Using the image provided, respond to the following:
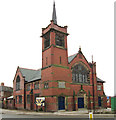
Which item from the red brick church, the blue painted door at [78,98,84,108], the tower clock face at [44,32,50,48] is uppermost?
the tower clock face at [44,32,50,48]

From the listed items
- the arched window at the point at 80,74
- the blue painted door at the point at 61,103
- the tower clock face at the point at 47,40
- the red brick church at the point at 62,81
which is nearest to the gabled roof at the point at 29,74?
the red brick church at the point at 62,81

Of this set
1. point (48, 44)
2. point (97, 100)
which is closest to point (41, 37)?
point (48, 44)

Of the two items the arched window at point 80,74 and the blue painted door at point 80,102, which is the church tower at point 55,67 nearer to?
the arched window at point 80,74

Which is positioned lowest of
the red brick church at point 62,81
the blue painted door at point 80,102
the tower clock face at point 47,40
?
the blue painted door at point 80,102

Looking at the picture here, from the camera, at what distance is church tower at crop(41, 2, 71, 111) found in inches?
1154

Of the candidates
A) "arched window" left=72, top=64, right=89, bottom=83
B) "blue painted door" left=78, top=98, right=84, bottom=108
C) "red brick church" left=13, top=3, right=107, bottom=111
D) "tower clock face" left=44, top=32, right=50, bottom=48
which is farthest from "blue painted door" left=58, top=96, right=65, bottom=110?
"tower clock face" left=44, top=32, right=50, bottom=48

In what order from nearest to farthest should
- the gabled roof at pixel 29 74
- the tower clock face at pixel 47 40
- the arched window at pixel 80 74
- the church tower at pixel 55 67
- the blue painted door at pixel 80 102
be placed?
the church tower at pixel 55 67
the blue painted door at pixel 80 102
the tower clock face at pixel 47 40
the arched window at pixel 80 74
the gabled roof at pixel 29 74

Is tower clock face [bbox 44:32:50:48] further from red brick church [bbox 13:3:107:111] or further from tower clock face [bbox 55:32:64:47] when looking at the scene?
tower clock face [bbox 55:32:64:47]

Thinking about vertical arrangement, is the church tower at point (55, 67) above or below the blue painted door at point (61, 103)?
above

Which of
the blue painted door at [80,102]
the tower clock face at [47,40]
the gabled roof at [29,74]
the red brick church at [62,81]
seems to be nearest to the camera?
the red brick church at [62,81]

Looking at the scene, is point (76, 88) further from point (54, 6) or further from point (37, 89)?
point (54, 6)

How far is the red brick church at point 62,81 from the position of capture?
29.8 meters

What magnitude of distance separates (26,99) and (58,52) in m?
15.8

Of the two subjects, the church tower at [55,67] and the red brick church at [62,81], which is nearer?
the church tower at [55,67]
